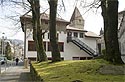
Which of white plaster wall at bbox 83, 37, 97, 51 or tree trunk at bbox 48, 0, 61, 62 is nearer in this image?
tree trunk at bbox 48, 0, 61, 62

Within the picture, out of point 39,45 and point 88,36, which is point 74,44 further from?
point 39,45

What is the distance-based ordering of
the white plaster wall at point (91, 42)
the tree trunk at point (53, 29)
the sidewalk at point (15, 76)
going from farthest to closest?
the white plaster wall at point (91, 42)
the sidewalk at point (15, 76)
the tree trunk at point (53, 29)

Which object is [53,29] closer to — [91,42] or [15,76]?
[15,76]

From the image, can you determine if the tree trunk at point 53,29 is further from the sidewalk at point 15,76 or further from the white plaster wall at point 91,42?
the white plaster wall at point 91,42

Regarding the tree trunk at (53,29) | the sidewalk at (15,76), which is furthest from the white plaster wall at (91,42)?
the tree trunk at (53,29)

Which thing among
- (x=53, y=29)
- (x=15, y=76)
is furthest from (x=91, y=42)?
(x=53, y=29)

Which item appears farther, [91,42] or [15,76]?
[91,42]

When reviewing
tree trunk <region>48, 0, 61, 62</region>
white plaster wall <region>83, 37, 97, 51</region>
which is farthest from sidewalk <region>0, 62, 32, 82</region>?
white plaster wall <region>83, 37, 97, 51</region>

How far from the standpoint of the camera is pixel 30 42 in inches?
2781

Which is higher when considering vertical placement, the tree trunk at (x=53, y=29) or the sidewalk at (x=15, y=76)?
the tree trunk at (x=53, y=29)

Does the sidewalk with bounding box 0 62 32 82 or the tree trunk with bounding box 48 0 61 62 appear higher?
the tree trunk with bounding box 48 0 61 62

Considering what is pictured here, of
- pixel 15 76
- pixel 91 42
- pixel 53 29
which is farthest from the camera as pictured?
pixel 91 42

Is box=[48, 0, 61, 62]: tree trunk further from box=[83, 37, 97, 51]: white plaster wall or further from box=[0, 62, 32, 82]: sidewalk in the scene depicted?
box=[83, 37, 97, 51]: white plaster wall

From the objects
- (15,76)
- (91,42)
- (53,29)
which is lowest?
(15,76)
